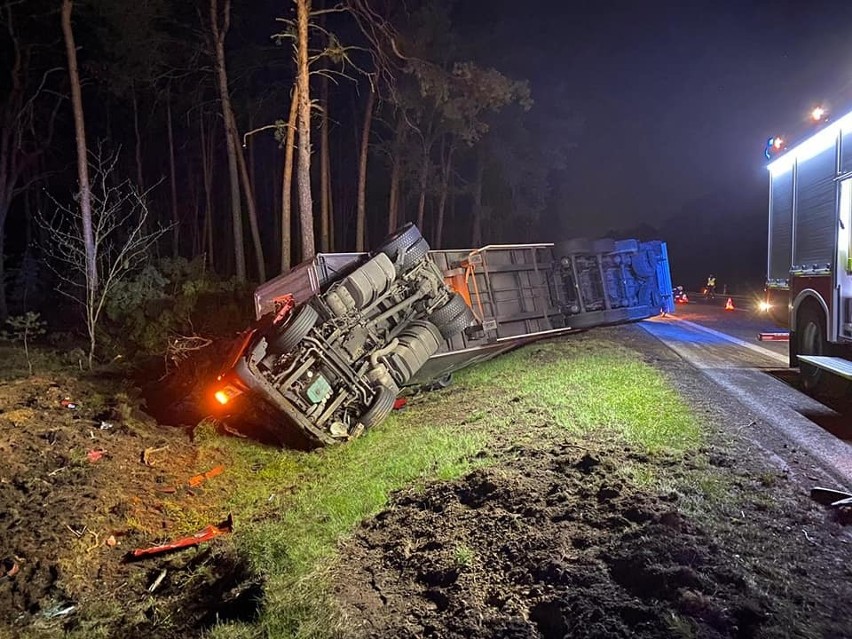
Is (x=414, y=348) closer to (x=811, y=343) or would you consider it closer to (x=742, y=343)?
(x=811, y=343)

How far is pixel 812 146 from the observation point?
724 cm

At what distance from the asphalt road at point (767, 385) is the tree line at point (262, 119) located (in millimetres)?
6416

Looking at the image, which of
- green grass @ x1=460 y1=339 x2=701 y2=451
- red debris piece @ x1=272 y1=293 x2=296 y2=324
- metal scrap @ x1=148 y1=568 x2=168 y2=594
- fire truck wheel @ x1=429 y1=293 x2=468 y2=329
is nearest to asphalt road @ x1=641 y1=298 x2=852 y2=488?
green grass @ x1=460 y1=339 x2=701 y2=451

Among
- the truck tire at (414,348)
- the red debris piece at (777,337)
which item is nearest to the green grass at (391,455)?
the truck tire at (414,348)

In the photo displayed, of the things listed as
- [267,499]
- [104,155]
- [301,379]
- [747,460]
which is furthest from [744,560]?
[104,155]

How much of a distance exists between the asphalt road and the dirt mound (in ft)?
6.28

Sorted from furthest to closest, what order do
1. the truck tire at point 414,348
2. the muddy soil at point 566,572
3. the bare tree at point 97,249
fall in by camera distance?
the bare tree at point 97,249 → the truck tire at point 414,348 → the muddy soil at point 566,572

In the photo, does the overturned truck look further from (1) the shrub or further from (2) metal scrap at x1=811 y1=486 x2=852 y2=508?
(1) the shrub

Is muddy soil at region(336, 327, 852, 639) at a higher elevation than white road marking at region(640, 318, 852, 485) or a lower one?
higher

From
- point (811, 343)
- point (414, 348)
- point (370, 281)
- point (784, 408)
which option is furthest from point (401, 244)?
point (811, 343)

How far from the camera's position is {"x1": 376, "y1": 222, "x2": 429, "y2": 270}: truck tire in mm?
8188

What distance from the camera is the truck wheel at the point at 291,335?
656 centimetres

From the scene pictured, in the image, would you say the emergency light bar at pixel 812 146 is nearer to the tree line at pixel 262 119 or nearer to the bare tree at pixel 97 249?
the tree line at pixel 262 119

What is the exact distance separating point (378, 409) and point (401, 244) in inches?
99.2
